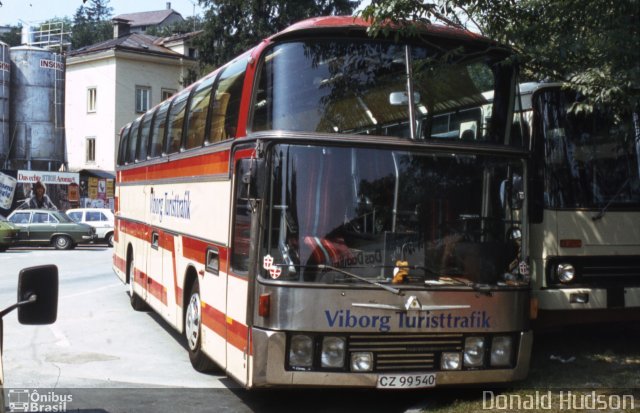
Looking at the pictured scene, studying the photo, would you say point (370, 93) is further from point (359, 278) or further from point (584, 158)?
point (584, 158)

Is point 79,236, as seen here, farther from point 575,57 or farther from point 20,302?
point 20,302

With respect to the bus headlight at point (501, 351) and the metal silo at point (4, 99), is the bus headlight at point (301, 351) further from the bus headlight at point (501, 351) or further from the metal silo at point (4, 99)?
the metal silo at point (4, 99)

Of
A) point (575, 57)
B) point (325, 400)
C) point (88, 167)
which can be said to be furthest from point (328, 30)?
point (88, 167)

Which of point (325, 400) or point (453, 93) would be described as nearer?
point (453, 93)

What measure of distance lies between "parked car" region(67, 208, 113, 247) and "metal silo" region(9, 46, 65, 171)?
61.9 ft

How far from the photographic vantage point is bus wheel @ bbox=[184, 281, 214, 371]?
9.47 meters

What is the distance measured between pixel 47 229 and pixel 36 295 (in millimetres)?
31554

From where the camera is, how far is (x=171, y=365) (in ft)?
33.6

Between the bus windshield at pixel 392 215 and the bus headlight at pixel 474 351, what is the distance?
527mm

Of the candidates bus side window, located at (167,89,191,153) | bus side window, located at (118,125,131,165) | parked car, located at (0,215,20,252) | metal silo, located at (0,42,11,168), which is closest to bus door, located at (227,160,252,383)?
bus side window, located at (167,89,191,153)

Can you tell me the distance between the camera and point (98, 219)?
38.3 m

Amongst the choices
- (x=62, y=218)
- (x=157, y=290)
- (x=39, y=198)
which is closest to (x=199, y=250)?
(x=157, y=290)

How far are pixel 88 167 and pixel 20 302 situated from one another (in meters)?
53.7

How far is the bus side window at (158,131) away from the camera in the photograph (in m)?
12.8
